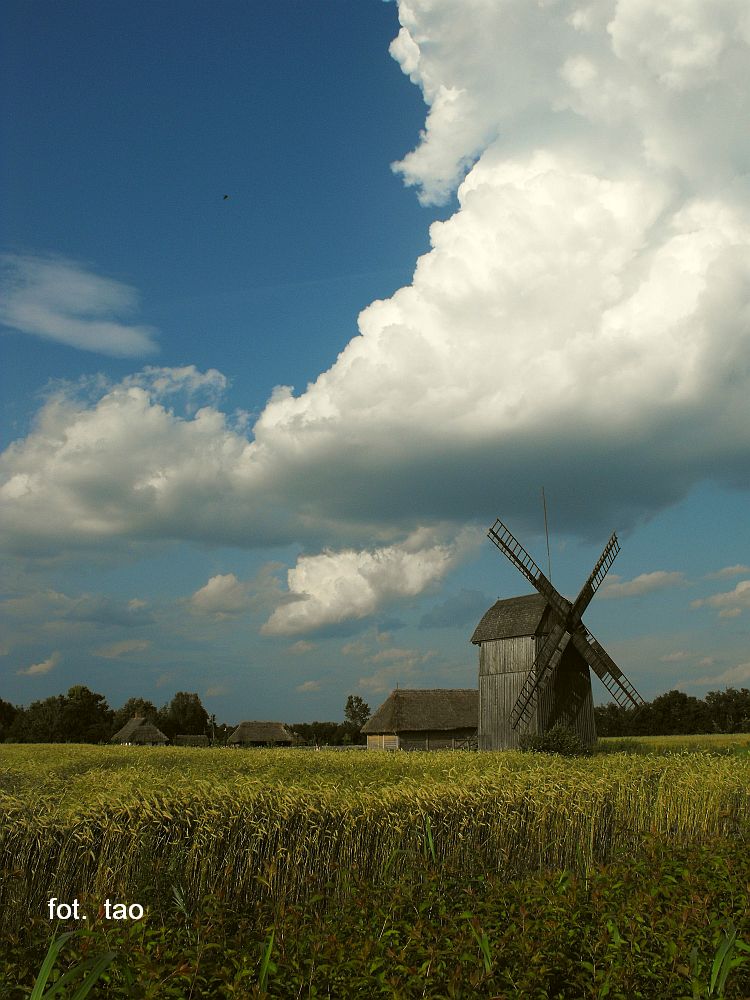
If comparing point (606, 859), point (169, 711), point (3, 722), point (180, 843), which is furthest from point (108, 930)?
point (169, 711)

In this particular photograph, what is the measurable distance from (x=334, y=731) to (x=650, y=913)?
93.3 metres

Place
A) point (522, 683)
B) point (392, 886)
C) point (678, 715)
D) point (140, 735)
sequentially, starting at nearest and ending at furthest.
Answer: point (392, 886)
point (522, 683)
point (140, 735)
point (678, 715)

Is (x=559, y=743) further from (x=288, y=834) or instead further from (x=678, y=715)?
→ (x=678, y=715)

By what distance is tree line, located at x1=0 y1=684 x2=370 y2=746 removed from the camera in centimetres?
8012

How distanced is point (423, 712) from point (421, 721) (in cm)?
91

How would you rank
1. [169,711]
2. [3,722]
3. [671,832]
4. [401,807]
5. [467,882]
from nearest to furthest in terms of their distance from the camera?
1. [467,882]
2. [401,807]
3. [671,832]
4. [3,722]
5. [169,711]

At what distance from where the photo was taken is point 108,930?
491 centimetres

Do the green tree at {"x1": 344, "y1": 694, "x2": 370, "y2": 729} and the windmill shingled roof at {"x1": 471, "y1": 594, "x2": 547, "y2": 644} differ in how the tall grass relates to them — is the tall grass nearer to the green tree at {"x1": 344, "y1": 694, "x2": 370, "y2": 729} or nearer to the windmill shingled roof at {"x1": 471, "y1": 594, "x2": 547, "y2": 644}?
the windmill shingled roof at {"x1": 471, "y1": 594, "x2": 547, "y2": 644}

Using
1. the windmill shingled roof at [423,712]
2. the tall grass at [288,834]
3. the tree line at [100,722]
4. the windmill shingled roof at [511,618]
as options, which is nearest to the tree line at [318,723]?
the tree line at [100,722]

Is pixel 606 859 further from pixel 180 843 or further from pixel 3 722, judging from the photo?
pixel 3 722

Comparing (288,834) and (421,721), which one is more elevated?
(288,834)

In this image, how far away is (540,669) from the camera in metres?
31.4

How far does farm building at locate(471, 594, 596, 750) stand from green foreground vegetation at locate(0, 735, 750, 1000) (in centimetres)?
1859

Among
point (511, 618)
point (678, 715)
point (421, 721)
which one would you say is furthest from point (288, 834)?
point (678, 715)
